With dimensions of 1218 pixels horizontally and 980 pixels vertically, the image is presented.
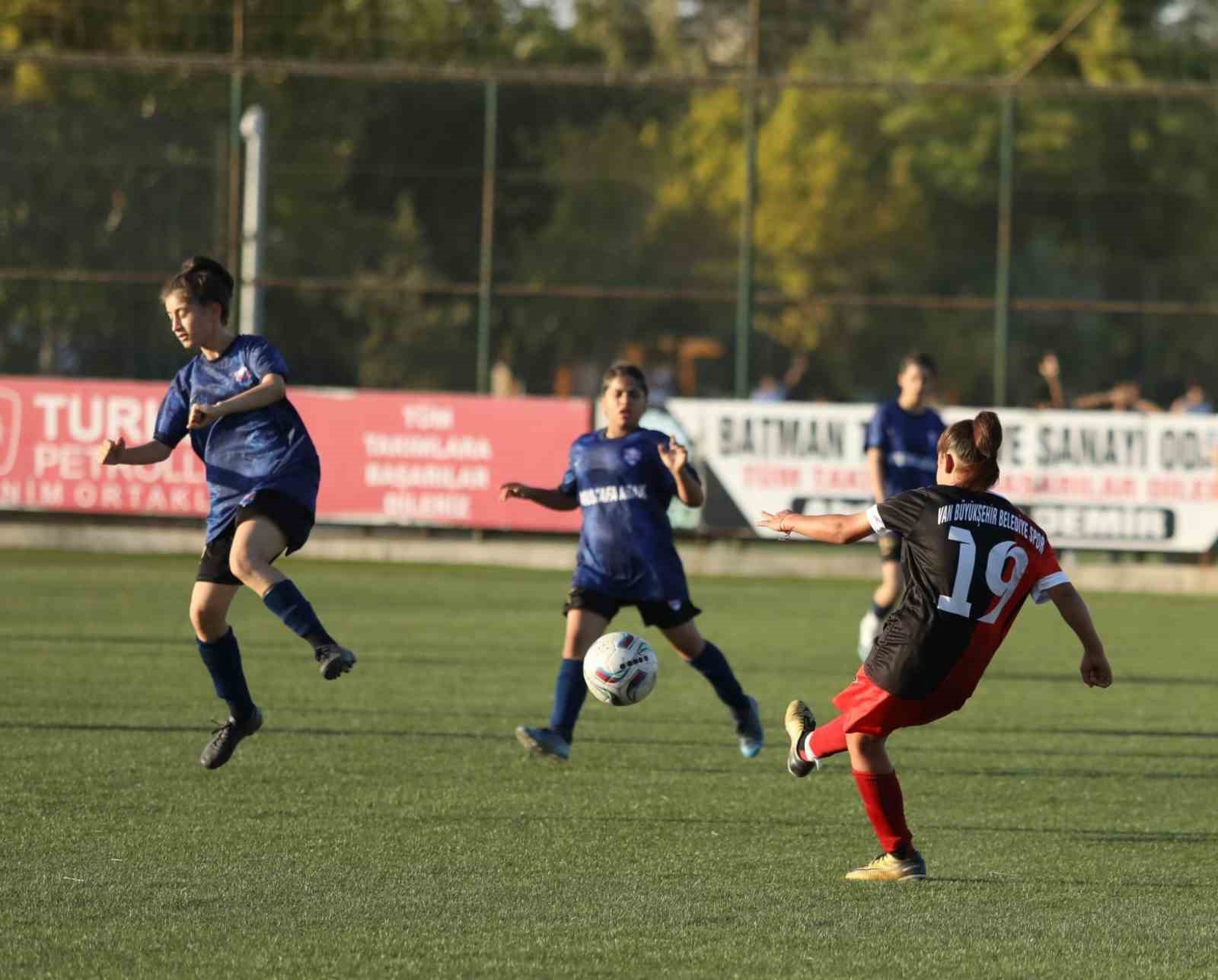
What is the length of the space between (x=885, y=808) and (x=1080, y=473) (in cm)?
1315

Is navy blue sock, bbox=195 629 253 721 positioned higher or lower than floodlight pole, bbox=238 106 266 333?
lower

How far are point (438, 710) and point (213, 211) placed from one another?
16.3 meters

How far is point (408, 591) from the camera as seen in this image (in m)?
17.2

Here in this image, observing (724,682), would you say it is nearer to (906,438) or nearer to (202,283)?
(202,283)

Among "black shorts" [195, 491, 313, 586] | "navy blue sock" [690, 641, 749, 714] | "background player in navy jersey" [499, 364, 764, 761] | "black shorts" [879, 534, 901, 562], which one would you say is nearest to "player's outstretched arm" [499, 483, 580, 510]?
"background player in navy jersey" [499, 364, 764, 761]

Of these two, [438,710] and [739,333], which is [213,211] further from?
[438,710]

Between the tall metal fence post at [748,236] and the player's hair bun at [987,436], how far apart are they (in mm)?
14967

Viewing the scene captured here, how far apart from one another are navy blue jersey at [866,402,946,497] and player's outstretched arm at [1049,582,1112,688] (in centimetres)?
615

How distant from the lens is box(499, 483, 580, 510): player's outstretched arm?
8805 mm

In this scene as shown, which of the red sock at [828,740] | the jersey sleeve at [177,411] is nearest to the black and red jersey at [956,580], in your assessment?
the red sock at [828,740]

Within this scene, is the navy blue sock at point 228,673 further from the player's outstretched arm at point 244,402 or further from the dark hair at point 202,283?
the dark hair at point 202,283

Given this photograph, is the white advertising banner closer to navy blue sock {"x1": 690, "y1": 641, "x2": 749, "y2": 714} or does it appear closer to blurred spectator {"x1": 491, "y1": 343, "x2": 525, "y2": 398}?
navy blue sock {"x1": 690, "y1": 641, "x2": 749, "y2": 714}

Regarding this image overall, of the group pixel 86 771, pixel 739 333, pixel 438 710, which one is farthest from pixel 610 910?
pixel 739 333

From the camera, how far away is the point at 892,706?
257 inches
